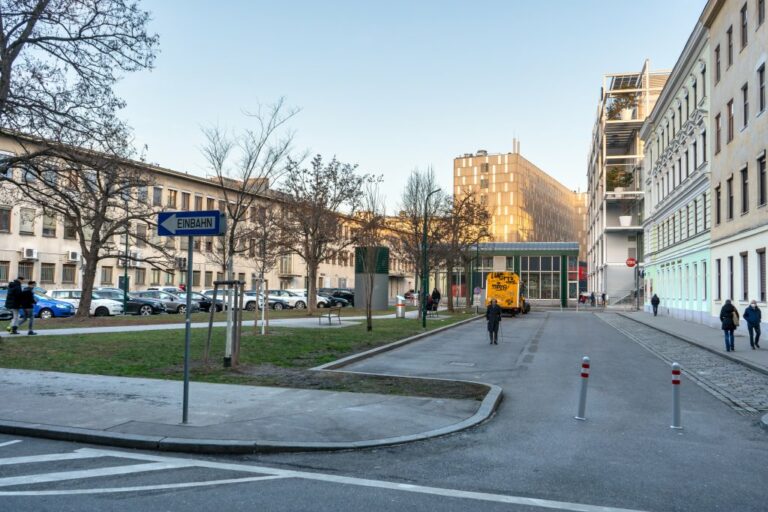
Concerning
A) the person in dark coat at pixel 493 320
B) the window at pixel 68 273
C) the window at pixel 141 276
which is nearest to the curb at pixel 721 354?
the person in dark coat at pixel 493 320

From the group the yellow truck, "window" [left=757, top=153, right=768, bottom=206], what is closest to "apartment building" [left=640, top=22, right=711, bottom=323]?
"window" [left=757, top=153, right=768, bottom=206]

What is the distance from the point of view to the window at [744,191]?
2691 cm

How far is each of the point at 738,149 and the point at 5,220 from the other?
49846 mm

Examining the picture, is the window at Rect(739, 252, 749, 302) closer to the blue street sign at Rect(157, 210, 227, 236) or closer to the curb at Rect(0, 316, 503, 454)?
the curb at Rect(0, 316, 503, 454)

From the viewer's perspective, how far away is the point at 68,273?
57250 mm

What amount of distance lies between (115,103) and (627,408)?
13399mm

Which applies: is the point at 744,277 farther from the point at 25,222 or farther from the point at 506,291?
the point at 25,222

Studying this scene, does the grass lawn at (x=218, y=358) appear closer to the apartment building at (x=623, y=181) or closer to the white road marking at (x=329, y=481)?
the white road marking at (x=329, y=481)

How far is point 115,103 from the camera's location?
16391mm

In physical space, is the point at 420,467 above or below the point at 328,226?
below

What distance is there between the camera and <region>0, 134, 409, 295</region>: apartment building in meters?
50.9

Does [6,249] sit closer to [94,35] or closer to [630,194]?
[94,35]

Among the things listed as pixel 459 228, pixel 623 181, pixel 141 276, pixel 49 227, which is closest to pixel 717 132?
pixel 459 228

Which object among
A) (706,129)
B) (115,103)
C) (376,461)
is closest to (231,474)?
(376,461)
